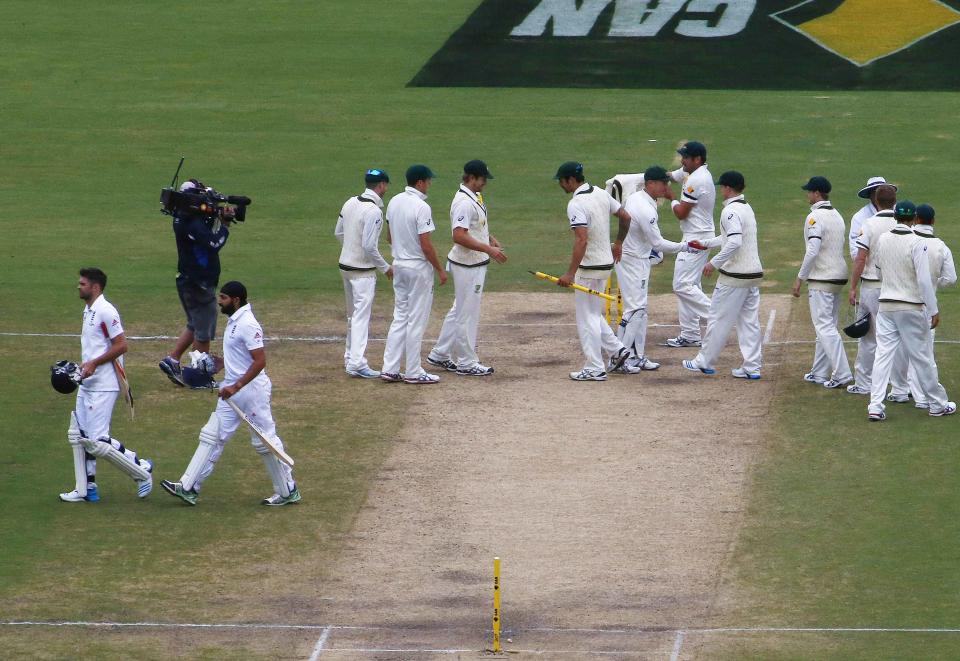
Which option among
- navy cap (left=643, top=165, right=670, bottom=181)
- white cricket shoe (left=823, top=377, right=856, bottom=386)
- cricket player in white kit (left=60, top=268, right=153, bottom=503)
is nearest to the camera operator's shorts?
cricket player in white kit (left=60, top=268, right=153, bottom=503)

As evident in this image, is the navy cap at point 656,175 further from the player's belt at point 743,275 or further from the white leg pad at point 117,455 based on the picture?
the white leg pad at point 117,455

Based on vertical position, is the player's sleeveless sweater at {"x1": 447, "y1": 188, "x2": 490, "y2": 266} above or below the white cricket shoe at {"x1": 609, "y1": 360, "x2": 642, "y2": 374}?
above

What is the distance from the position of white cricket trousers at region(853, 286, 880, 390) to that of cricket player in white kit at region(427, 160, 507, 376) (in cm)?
376

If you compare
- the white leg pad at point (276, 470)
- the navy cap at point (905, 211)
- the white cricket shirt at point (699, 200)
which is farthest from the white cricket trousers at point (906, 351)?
the white leg pad at point (276, 470)

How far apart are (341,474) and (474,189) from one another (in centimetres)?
411

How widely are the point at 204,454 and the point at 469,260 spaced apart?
4766 mm

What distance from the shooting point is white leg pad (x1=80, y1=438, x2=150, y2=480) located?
548 inches

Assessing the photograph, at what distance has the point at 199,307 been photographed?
701 inches

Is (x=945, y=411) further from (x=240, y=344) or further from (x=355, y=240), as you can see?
(x=240, y=344)

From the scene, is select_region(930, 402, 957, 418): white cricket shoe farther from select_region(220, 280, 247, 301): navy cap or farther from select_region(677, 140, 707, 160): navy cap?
select_region(220, 280, 247, 301): navy cap

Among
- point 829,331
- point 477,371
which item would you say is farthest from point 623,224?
point 829,331

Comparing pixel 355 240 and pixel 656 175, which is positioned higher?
pixel 656 175

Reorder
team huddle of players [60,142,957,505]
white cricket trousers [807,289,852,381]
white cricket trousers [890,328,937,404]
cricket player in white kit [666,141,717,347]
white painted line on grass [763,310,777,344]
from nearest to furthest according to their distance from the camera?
team huddle of players [60,142,957,505]
white cricket trousers [890,328,937,404]
white cricket trousers [807,289,852,381]
cricket player in white kit [666,141,717,347]
white painted line on grass [763,310,777,344]

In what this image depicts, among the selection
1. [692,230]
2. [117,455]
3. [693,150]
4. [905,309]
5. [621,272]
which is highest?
[693,150]
